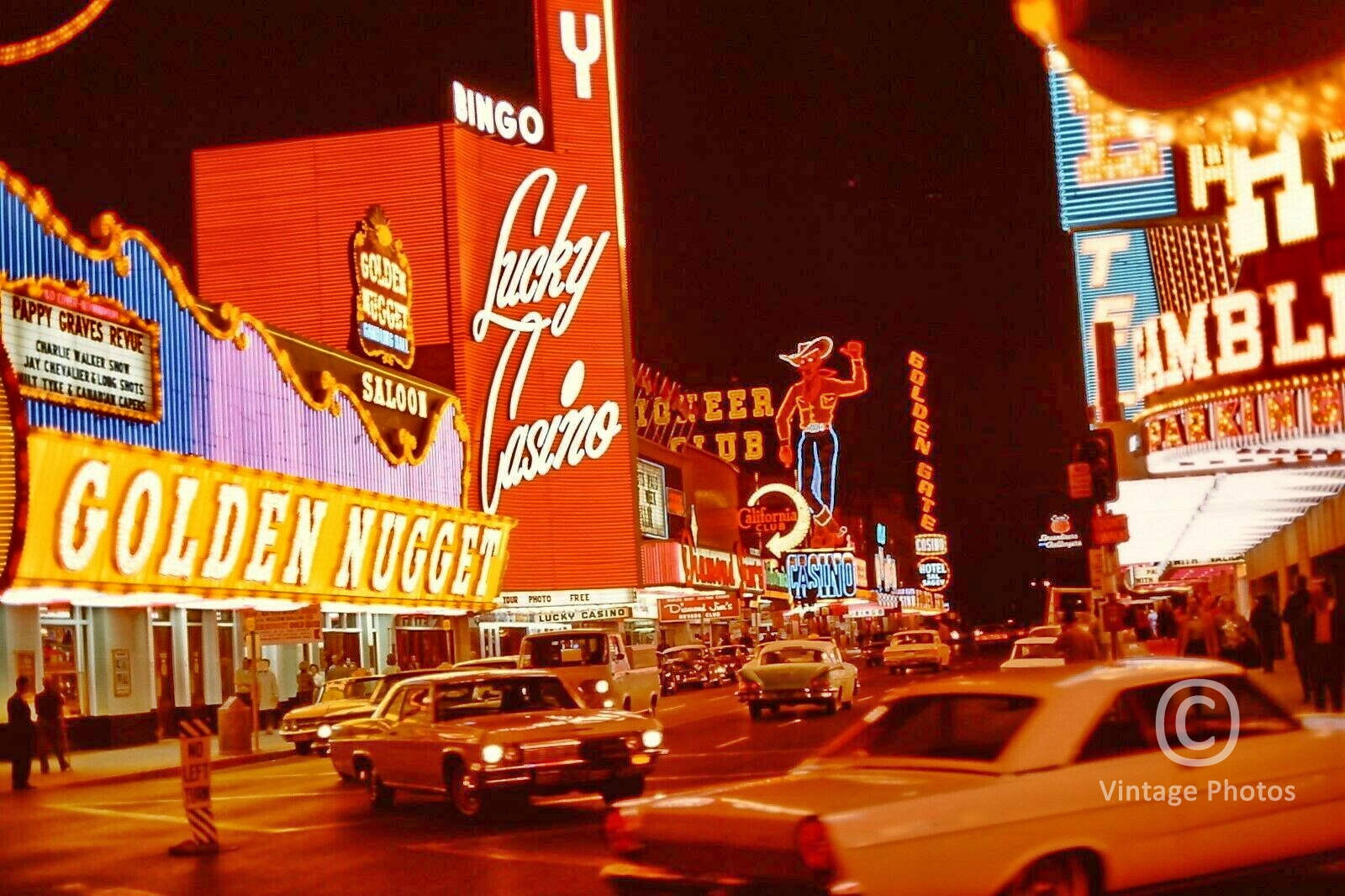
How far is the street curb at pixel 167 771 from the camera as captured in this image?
2478cm

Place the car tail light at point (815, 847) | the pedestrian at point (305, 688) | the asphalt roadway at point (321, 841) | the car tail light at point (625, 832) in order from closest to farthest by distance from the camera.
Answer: the car tail light at point (815, 847) → the car tail light at point (625, 832) → the asphalt roadway at point (321, 841) → the pedestrian at point (305, 688)

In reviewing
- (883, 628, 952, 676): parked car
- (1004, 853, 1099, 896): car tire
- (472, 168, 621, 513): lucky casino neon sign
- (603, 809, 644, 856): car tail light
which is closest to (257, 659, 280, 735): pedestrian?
(472, 168, 621, 513): lucky casino neon sign

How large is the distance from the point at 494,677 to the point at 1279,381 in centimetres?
1124

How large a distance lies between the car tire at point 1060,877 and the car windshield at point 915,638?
42.6m

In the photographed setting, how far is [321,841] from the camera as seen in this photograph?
1504 cm

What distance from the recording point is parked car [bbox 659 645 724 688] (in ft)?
170

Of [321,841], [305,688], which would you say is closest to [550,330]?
[305,688]

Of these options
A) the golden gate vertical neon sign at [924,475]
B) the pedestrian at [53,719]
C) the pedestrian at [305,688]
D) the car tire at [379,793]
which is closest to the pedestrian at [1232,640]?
the car tire at [379,793]

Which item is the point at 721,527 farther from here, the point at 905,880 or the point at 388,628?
the point at 905,880

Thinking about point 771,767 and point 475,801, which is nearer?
point 475,801

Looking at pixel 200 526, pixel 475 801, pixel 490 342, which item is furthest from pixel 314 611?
pixel 490 342

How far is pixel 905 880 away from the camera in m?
7.39

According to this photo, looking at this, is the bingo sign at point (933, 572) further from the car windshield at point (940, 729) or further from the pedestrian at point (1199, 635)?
the car windshield at point (940, 729)

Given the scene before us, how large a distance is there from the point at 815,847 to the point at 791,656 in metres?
25.0
